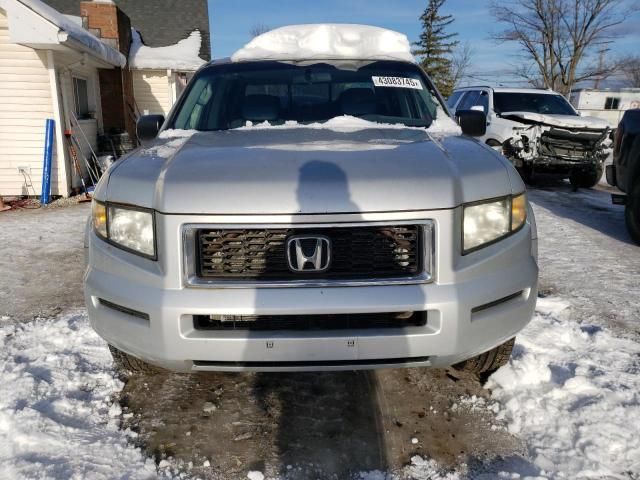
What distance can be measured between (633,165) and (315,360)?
5.52 m

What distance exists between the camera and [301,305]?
6.79ft

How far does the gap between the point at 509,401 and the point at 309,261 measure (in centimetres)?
145

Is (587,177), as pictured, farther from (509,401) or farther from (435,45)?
(435,45)

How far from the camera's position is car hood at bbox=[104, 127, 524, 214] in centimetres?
209

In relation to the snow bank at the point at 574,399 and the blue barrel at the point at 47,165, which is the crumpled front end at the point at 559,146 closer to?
the snow bank at the point at 574,399

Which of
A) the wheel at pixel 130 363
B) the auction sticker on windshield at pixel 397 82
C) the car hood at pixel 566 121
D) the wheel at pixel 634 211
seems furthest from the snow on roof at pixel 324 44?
the car hood at pixel 566 121

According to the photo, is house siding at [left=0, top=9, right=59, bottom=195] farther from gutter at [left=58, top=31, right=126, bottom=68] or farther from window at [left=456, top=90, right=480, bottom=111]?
window at [left=456, top=90, right=480, bottom=111]

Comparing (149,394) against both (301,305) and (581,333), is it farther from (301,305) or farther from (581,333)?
(581,333)

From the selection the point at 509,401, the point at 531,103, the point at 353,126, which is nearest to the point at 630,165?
the point at 353,126

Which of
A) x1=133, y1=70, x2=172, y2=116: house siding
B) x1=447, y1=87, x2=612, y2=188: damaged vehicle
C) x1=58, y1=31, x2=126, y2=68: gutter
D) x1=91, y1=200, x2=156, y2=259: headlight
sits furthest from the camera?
x1=133, y1=70, x2=172, y2=116: house siding

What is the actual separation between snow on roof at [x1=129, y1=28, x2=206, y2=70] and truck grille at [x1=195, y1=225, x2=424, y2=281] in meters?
15.3

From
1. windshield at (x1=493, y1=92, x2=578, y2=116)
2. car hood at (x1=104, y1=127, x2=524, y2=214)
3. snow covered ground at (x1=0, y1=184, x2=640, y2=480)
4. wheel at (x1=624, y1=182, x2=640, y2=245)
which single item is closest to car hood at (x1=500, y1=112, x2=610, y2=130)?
windshield at (x1=493, y1=92, x2=578, y2=116)

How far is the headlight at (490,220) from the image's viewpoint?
227 cm

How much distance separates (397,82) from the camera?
3691 millimetres
